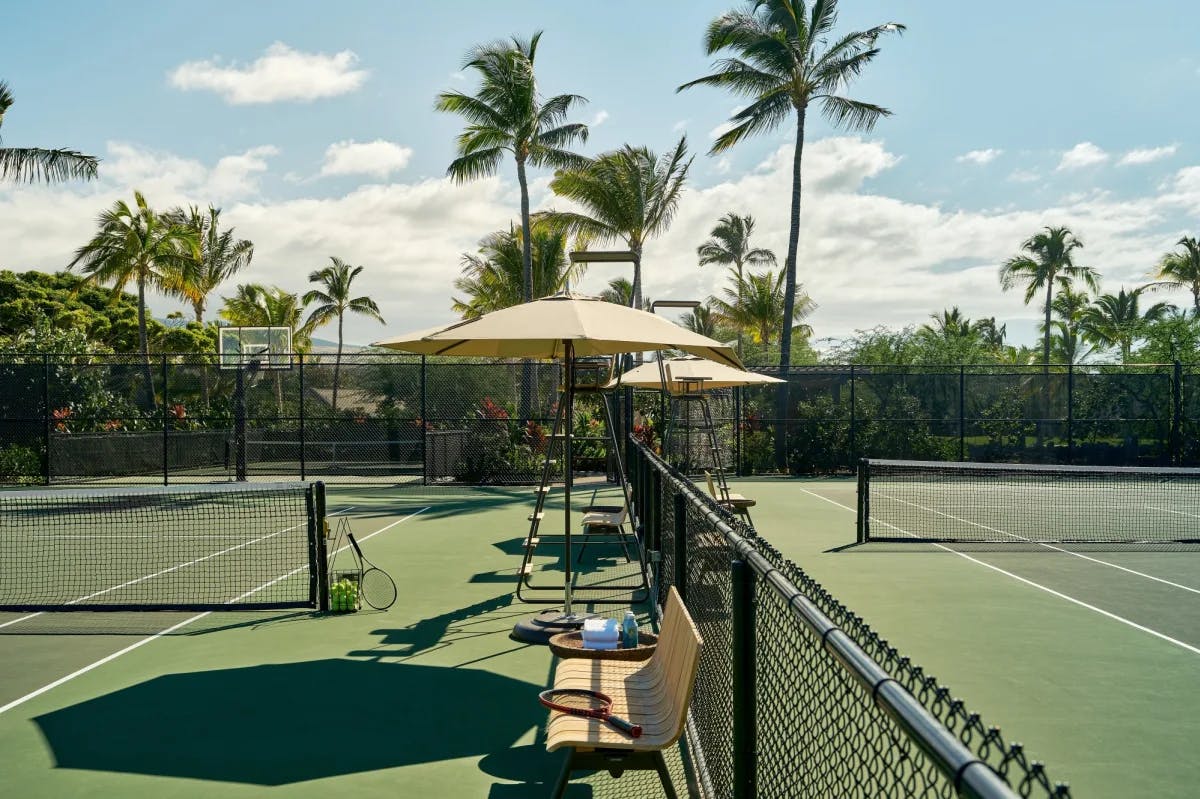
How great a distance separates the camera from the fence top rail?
144 cm

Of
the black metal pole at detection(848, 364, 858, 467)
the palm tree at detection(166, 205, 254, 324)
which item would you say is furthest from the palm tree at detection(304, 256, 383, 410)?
the black metal pole at detection(848, 364, 858, 467)

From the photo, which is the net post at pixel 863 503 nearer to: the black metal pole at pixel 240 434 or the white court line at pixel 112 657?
the white court line at pixel 112 657

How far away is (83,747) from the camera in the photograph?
5.56 metres

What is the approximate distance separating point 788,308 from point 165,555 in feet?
62.0

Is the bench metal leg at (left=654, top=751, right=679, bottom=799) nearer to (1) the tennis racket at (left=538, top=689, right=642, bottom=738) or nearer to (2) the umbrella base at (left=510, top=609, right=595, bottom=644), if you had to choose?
Answer: (1) the tennis racket at (left=538, top=689, right=642, bottom=738)

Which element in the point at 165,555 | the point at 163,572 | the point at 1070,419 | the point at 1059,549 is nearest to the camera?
the point at 163,572

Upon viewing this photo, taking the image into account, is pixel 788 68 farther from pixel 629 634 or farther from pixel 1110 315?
pixel 1110 315

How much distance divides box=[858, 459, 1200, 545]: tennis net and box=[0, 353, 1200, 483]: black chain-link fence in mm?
1471

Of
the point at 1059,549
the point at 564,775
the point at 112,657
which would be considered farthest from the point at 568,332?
the point at 1059,549

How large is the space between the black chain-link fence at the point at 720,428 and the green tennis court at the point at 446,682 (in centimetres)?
1197

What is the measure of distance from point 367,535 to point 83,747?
8.54 meters

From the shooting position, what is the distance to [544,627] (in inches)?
299

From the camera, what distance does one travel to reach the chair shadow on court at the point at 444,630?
24.9 ft

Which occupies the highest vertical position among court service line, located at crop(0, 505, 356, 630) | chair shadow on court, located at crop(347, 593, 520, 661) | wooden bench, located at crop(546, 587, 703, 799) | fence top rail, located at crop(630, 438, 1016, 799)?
fence top rail, located at crop(630, 438, 1016, 799)
